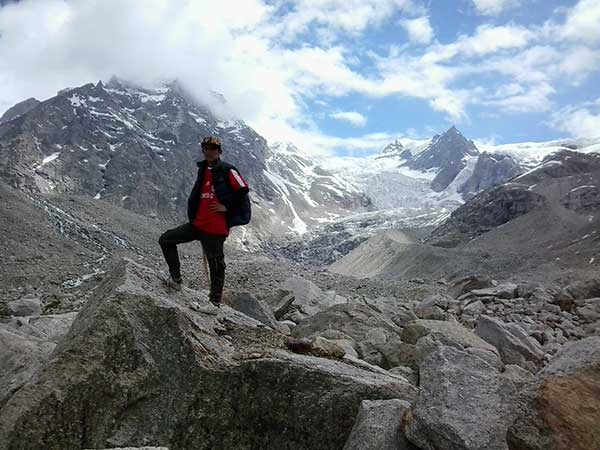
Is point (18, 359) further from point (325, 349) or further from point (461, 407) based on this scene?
point (461, 407)

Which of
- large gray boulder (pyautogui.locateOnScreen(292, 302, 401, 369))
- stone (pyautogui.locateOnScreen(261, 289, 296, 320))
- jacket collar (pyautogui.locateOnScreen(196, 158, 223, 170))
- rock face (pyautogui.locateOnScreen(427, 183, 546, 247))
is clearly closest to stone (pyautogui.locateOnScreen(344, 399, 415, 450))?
jacket collar (pyautogui.locateOnScreen(196, 158, 223, 170))

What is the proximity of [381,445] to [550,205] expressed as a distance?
336ft

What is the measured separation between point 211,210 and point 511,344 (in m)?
8.52

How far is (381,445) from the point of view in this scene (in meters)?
5.40

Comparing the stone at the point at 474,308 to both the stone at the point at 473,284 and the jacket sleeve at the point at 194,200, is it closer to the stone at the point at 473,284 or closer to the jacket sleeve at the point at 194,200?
the stone at the point at 473,284

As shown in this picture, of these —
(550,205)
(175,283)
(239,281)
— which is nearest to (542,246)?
(550,205)

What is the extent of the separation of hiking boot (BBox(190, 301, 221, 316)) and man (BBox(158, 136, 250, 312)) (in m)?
Result: 0.02

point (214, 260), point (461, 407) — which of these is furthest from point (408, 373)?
point (461, 407)

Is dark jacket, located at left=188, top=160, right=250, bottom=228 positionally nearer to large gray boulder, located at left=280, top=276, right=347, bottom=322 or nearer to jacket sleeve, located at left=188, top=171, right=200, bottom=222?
jacket sleeve, located at left=188, top=171, right=200, bottom=222

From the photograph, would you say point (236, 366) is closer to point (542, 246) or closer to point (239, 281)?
point (239, 281)

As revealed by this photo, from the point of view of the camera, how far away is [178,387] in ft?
20.6

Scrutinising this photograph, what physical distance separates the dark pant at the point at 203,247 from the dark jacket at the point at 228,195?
265 millimetres

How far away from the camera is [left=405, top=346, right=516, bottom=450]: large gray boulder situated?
4867 millimetres

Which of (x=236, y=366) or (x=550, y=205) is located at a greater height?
(x=550, y=205)
